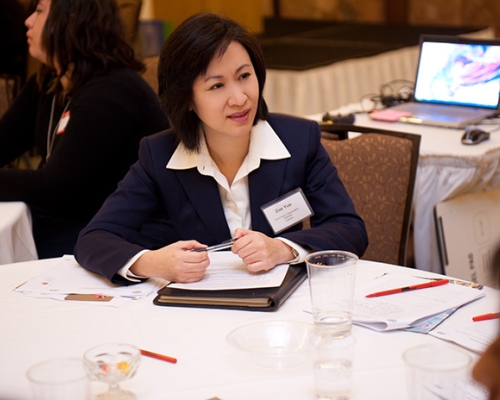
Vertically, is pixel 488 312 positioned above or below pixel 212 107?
below

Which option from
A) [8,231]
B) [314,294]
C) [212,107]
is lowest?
[8,231]

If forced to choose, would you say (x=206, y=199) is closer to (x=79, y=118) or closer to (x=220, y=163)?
(x=220, y=163)

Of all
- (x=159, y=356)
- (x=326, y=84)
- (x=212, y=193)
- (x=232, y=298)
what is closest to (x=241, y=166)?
(x=212, y=193)

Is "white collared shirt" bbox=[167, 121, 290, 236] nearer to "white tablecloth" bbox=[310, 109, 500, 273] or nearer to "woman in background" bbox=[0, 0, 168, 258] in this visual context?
"woman in background" bbox=[0, 0, 168, 258]

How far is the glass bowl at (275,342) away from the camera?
4.49 feet

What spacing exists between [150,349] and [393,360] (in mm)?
447

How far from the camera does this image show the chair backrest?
244cm

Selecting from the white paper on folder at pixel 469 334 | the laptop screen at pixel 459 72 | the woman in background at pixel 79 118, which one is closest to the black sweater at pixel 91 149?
the woman in background at pixel 79 118

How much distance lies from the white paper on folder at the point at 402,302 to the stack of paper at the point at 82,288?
49cm

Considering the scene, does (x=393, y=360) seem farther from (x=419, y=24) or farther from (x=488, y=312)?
(x=419, y=24)

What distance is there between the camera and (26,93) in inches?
122

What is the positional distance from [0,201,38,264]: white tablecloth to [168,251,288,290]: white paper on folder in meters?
0.82

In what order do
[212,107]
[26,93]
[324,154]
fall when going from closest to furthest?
[212,107]
[324,154]
[26,93]

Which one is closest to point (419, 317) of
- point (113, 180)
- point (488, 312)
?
point (488, 312)
